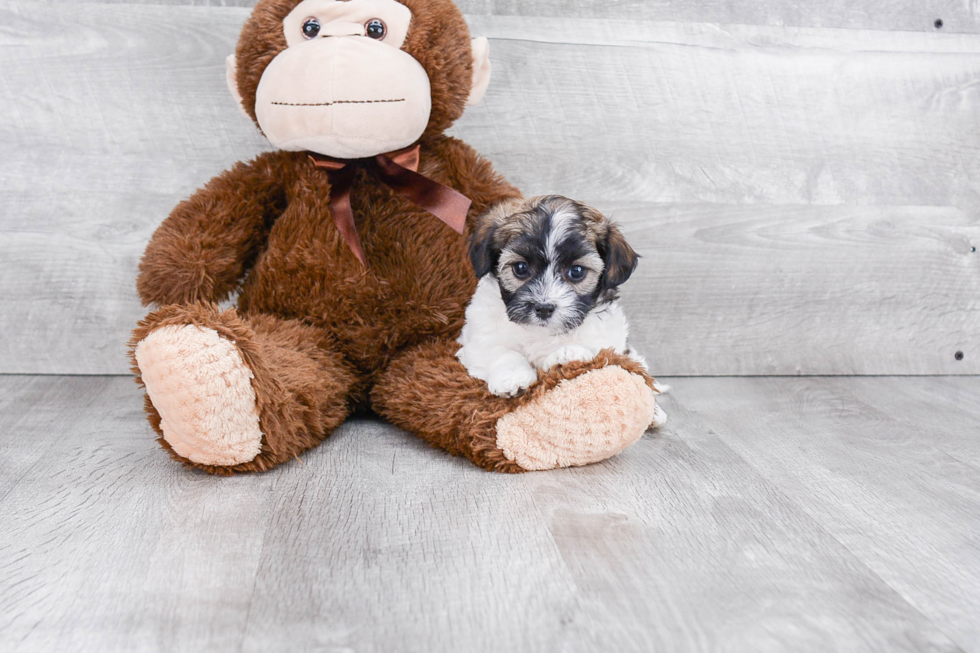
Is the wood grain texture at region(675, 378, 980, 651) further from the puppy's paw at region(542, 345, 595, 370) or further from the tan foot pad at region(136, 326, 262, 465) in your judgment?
the tan foot pad at region(136, 326, 262, 465)

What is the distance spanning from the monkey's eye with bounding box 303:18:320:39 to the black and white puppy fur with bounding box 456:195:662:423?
551 mm

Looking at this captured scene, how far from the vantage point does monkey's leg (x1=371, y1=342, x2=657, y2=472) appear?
5.08 ft

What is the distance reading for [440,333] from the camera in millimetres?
1896

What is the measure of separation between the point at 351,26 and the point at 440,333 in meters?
0.71

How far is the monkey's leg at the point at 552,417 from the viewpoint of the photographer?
1.55m

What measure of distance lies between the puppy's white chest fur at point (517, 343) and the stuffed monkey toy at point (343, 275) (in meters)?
0.04

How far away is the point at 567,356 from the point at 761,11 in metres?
1.41

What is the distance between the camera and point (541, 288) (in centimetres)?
154

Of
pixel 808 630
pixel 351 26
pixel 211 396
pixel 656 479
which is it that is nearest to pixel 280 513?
pixel 211 396

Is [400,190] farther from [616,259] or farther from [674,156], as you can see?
[674,156]

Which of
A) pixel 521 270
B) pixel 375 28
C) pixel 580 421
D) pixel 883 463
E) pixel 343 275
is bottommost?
pixel 883 463

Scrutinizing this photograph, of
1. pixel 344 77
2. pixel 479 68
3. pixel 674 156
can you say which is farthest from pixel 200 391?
pixel 674 156

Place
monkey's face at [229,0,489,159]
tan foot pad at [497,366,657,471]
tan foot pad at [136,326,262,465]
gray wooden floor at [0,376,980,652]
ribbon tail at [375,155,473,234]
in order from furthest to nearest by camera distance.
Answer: ribbon tail at [375,155,473,234] < monkey's face at [229,0,489,159] < tan foot pad at [497,366,657,471] < tan foot pad at [136,326,262,465] < gray wooden floor at [0,376,980,652]

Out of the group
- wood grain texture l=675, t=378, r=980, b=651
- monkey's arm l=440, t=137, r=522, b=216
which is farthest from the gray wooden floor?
monkey's arm l=440, t=137, r=522, b=216
